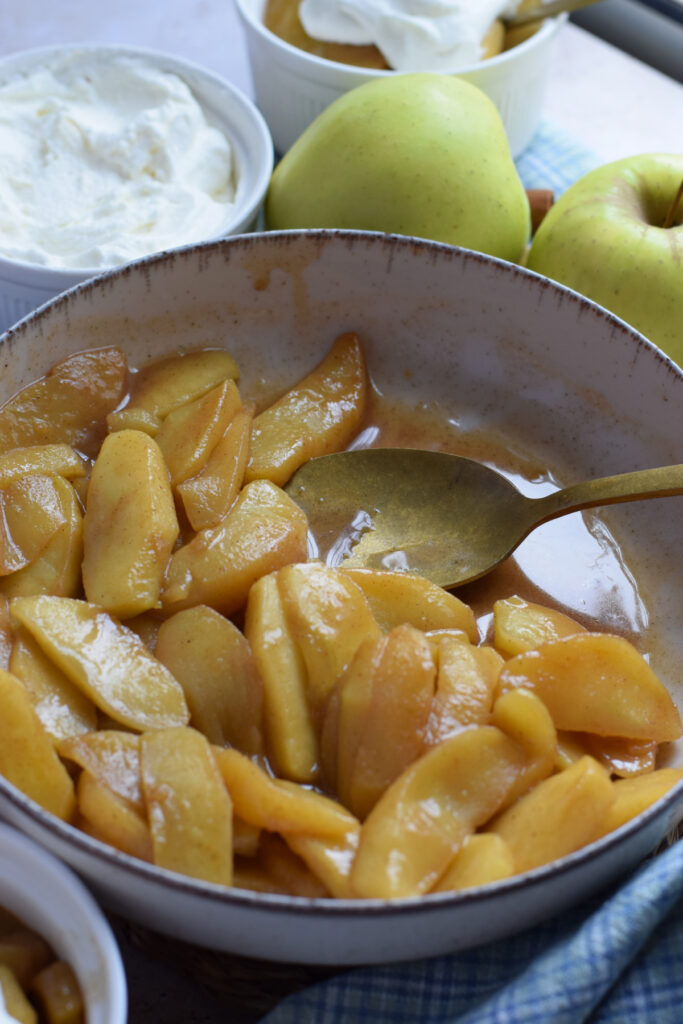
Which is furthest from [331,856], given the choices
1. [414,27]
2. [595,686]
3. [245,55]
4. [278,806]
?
[245,55]

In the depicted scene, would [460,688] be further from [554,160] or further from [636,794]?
[554,160]

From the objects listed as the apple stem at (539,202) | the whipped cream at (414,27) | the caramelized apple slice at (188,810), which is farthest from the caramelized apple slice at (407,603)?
the whipped cream at (414,27)

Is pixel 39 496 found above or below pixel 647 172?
below

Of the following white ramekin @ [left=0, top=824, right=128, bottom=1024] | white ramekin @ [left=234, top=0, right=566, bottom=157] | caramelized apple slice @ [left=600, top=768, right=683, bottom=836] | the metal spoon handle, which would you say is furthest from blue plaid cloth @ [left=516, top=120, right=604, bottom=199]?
white ramekin @ [left=0, top=824, right=128, bottom=1024]

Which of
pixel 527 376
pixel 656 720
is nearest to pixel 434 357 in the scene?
pixel 527 376

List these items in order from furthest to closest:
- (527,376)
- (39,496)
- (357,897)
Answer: (527,376)
(39,496)
(357,897)

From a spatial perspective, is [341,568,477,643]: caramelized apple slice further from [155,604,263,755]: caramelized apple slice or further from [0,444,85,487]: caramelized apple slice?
[0,444,85,487]: caramelized apple slice

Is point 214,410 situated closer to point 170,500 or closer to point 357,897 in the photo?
point 170,500
